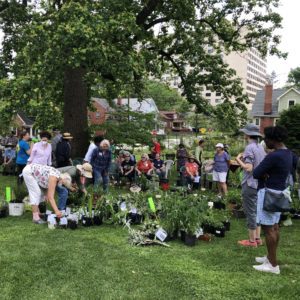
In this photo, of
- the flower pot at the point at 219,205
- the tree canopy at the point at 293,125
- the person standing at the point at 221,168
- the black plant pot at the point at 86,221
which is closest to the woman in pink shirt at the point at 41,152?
the black plant pot at the point at 86,221

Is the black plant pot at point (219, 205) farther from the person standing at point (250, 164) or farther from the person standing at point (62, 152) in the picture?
the person standing at point (62, 152)

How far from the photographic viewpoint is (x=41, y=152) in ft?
23.2

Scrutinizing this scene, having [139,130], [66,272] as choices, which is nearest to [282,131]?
[66,272]

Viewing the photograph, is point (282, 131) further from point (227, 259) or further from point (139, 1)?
point (139, 1)

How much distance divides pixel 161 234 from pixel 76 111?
26.8 feet

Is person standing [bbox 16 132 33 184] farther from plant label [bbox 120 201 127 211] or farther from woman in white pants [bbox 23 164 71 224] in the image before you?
plant label [bbox 120 201 127 211]

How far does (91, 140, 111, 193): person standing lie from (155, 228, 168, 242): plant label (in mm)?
3211

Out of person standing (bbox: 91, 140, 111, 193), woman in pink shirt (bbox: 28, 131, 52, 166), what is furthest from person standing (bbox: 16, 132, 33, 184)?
woman in pink shirt (bbox: 28, 131, 52, 166)

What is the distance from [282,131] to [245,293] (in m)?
1.89

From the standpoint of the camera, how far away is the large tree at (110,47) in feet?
34.0

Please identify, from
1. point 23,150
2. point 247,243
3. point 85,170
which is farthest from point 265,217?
point 23,150

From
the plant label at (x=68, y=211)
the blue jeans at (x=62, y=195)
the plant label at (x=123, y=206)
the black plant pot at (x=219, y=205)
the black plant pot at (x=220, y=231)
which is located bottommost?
the black plant pot at (x=220, y=231)

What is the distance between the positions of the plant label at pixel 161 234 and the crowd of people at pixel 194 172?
1178 millimetres

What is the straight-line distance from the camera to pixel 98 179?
9141 mm
